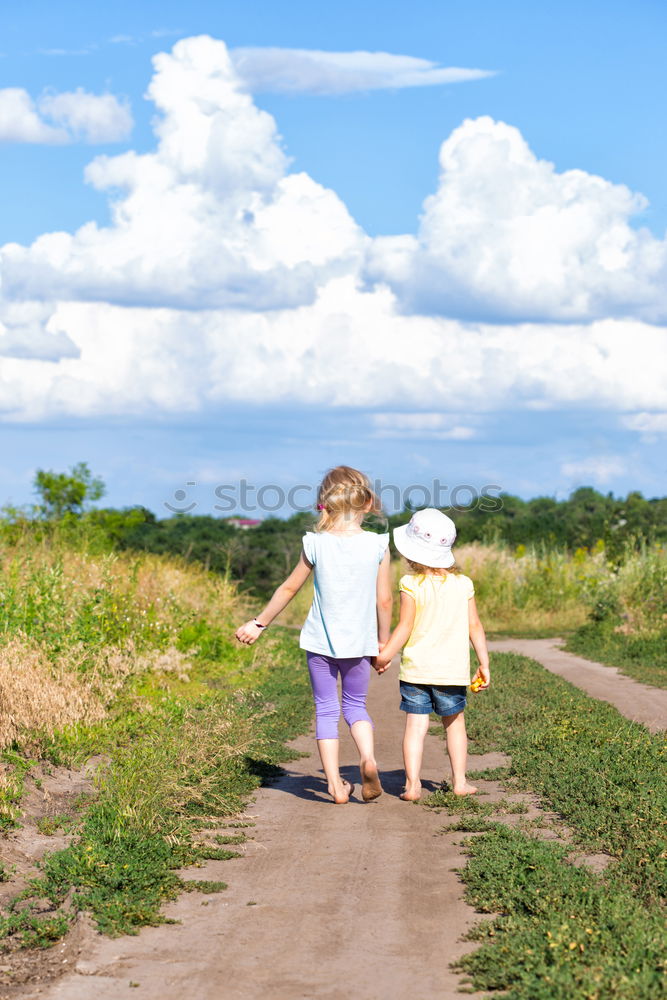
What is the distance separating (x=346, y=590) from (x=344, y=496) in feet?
1.96

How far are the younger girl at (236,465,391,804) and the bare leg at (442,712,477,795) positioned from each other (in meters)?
0.54

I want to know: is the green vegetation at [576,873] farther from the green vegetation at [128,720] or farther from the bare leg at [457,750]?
the green vegetation at [128,720]

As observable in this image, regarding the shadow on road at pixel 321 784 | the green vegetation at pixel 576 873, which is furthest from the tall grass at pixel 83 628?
the green vegetation at pixel 576 873

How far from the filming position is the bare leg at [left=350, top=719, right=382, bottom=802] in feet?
23.2

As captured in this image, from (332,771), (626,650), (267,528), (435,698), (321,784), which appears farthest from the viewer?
(267,528)

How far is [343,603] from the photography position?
723 centimetres

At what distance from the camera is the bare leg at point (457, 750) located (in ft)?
24.2

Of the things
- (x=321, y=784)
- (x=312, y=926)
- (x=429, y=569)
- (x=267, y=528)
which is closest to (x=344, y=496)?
(x=429, y=569)

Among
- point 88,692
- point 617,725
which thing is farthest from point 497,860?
point 88,692

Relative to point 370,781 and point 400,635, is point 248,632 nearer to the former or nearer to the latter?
point 400,635

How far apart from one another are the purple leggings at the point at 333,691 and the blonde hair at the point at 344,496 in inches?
34.4

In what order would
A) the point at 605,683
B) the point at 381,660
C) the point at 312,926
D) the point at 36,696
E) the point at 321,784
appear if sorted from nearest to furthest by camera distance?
1. the point at 312,926
2. the point at 381,660
3. the point at 321,784
4. the point at 36,696
5. the point at 605,683

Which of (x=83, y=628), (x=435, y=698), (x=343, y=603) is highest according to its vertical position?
(x=343, y=603)

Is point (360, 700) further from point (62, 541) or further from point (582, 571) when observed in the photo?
point (582, 571)
